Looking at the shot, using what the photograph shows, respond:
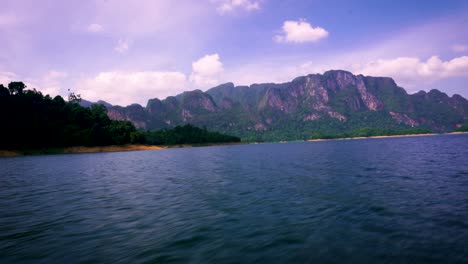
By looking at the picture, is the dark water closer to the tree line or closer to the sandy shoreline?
the sandy shoreline

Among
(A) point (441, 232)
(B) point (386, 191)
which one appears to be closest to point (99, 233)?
(A) point (441, 232)

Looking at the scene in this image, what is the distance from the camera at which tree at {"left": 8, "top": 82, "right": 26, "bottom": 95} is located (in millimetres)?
146250

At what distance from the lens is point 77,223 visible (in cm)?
1463

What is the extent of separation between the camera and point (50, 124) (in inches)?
5192

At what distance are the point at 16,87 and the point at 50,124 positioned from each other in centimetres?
4078

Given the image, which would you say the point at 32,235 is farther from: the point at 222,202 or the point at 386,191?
the point at 386,191

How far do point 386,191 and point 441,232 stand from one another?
9.04 m

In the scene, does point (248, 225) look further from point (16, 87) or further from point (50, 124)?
point (16, 87)

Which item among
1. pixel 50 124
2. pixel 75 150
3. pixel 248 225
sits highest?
pixel 50 124

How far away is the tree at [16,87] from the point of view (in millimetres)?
146250

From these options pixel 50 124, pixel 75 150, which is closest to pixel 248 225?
pixel 75 150

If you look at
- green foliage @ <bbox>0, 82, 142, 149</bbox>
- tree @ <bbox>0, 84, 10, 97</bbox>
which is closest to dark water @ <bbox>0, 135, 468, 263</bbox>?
green foliage @ <bbox>0, 82, 142, 149</bbox>

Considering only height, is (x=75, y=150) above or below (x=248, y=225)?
above

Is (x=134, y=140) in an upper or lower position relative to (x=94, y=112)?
lower
